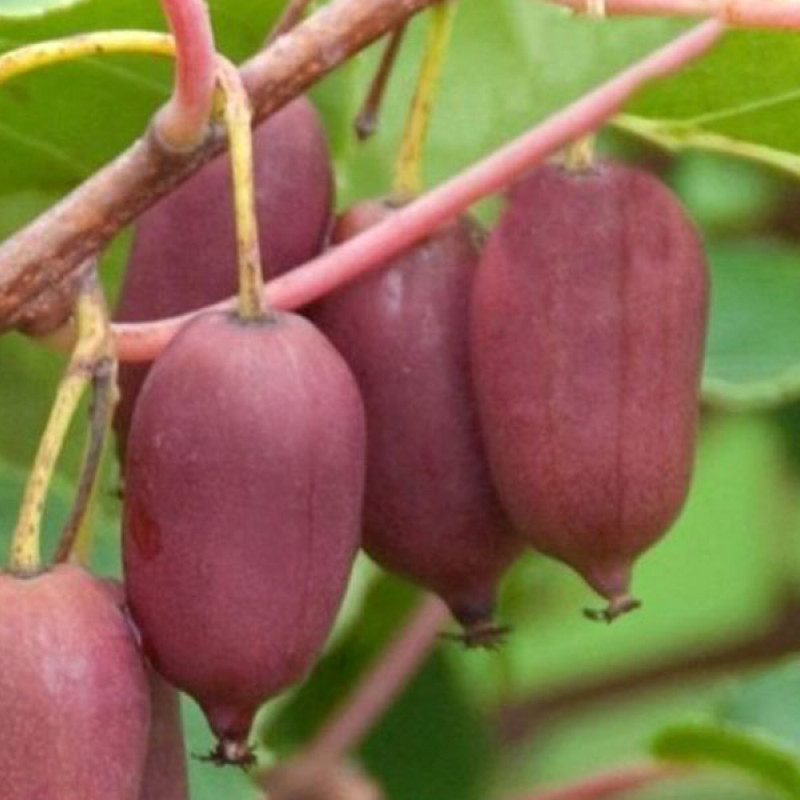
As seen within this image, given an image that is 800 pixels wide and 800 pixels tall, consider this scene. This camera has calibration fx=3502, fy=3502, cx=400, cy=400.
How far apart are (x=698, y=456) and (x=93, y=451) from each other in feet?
2.46

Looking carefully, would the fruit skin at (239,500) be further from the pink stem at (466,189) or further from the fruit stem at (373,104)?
the fruit stem at (373,104)

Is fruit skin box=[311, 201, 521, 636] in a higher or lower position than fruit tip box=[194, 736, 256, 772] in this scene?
higher

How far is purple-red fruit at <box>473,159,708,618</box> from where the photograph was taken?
95cm

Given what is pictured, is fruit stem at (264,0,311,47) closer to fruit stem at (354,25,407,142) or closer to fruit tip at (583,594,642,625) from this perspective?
fruit stem at (354,25,407,142)

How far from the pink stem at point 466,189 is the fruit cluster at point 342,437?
16 mm

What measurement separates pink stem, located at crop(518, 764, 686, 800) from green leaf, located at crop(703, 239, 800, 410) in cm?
17

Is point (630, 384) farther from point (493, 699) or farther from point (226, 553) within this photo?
point (493, 699)

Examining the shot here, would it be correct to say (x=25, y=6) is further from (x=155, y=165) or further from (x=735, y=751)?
(x=735, y=751)

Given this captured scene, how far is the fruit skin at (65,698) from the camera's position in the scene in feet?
2.78

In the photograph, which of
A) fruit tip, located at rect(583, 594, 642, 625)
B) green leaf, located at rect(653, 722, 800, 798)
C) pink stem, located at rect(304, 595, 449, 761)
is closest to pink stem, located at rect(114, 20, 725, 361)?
fruit tip, located at rect(583, 594, 642, 625)

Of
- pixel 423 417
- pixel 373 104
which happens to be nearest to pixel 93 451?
pixel 423 417

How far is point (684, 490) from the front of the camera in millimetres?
969

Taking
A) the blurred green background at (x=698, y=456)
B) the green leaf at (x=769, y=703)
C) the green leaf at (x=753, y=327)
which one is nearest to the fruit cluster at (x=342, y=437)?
the blurred green background at (x=698, y=456)

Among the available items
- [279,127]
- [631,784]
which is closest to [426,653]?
[631,784]
